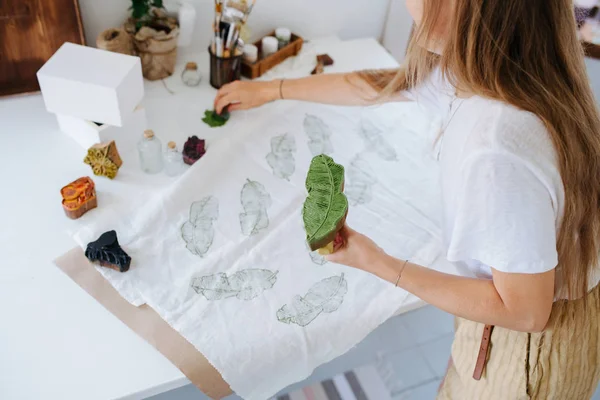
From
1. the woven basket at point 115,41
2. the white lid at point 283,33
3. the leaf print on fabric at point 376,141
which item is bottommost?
the leaf print on fabric at point 376,141

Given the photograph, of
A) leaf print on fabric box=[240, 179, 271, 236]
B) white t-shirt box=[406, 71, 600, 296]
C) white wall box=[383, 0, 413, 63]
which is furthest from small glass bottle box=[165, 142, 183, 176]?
white wall box=[383, 0, 413, 63]

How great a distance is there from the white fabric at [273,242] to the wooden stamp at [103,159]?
94 millimetres

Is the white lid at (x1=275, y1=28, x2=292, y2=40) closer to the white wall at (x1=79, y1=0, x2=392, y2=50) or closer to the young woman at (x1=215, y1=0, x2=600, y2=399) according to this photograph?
the white wall at (x1=79, y1=0, x2=392, y2=50)

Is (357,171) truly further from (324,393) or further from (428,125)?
(324,393)

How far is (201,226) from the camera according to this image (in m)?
0.99

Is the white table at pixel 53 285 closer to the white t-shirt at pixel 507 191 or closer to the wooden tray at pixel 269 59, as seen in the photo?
the wooden tray at pixel 269 59

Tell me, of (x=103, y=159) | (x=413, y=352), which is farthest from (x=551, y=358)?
(x=103, y=159)

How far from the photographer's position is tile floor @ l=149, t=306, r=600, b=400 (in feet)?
4.44

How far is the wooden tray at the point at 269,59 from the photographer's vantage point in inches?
51.7

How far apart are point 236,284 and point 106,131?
1.31ft

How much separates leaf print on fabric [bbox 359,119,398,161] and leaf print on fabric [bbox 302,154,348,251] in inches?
16.7

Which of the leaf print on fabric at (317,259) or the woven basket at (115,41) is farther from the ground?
the woven basket at (115,41)

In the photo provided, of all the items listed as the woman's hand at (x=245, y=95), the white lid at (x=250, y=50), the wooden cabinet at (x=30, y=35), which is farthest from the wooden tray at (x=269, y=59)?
the wooden cabinet at (x=30, y=35)

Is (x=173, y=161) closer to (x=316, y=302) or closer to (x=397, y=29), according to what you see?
(x=316, y=302)
